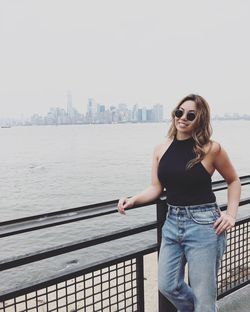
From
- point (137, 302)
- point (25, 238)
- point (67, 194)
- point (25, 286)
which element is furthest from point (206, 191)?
point (67, 194)

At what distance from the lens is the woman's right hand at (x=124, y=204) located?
2.76m

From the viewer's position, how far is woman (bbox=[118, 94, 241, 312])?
2682 mm

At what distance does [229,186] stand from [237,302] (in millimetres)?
1686

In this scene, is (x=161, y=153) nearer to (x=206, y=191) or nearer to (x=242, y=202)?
(x=206, y=191)

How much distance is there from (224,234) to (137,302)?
0.89 m

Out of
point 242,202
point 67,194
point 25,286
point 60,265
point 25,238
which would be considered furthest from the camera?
point 67,194

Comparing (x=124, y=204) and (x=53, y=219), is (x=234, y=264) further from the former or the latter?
(x=53, y=219)

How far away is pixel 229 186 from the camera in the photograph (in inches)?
113

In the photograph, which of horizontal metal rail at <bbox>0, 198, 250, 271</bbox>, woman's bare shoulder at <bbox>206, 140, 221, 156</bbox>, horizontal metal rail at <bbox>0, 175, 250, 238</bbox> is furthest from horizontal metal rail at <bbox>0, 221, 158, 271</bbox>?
woman's bare shoulder at <bbox>206, 140, 221, 156</bbox>

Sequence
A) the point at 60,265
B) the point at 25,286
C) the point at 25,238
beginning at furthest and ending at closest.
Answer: the point at 25,238, the point at 60,265, the point at 25,286

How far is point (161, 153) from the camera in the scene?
2.87 meters

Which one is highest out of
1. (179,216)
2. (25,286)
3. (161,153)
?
(161,153)

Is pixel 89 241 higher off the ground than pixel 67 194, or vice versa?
pixel 89 241

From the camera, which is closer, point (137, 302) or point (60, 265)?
point (137, 302)
